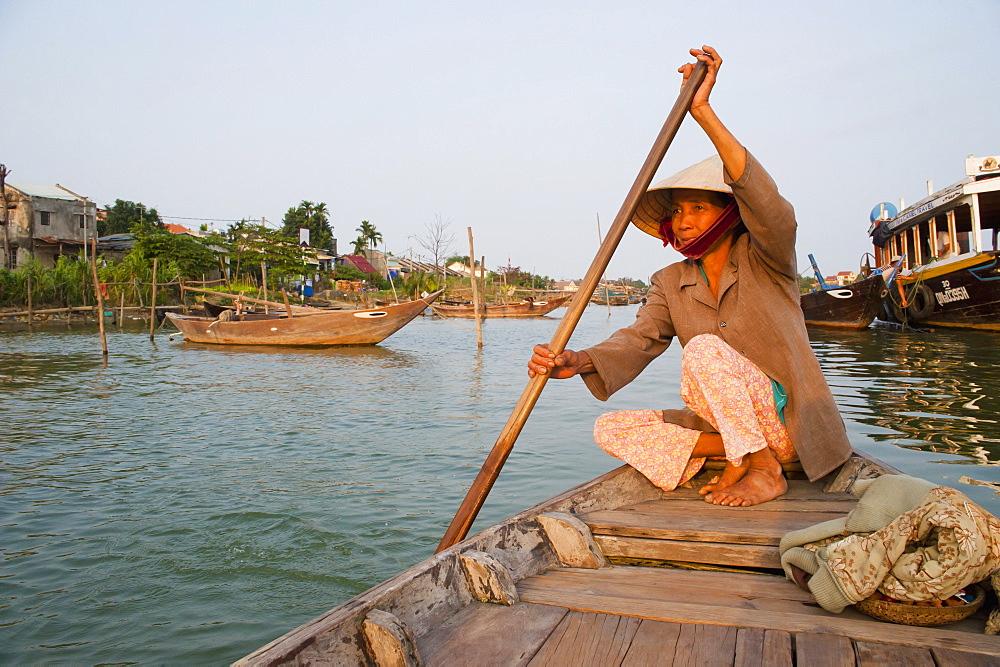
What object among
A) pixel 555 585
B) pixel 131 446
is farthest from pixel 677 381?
pixel 555 585

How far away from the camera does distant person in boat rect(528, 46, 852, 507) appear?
1957 mm

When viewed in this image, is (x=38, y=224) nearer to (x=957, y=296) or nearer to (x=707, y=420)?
(x=957, y=296)

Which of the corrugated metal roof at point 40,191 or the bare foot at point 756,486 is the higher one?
the corrugated metal roof at point 40,191

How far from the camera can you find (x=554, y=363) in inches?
82.0

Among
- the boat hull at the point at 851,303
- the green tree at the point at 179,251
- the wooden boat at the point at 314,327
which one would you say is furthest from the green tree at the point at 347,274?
the boat hull at the point at 851,303

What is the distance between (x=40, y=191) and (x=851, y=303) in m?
27.9

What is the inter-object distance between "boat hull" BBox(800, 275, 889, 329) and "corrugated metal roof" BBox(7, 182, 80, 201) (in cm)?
2643

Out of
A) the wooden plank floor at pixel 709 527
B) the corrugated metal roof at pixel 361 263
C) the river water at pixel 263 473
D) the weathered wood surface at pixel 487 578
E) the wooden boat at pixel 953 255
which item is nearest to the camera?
the weathered wood surface at pixel 487 578

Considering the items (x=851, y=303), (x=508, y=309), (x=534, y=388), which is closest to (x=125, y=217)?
(x=508, y=309)

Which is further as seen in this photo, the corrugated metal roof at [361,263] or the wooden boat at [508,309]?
the corrugated metal roof at [361,263]

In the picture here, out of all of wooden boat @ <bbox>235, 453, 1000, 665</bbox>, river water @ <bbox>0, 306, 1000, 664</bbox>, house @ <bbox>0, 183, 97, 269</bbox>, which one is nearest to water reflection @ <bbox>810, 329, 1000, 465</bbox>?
river water @ <bbox>0, 306, 1000, 664</bbox>

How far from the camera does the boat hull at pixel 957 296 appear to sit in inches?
415

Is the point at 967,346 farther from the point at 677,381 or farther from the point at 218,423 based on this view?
the point at 218,423

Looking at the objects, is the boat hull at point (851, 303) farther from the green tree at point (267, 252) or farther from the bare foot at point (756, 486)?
the green tree at point (267, 252)
